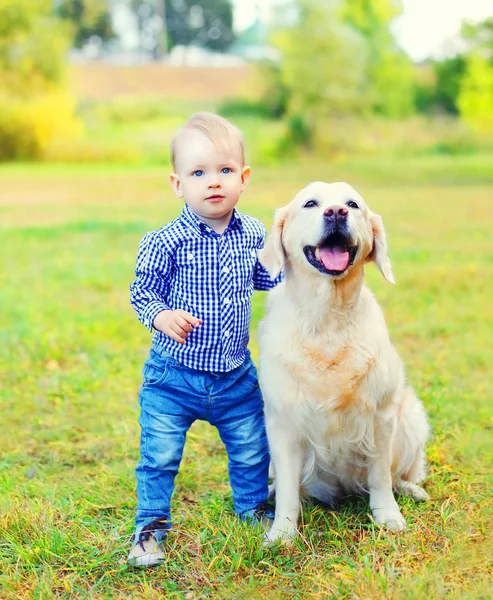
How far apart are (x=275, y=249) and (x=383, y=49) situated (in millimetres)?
25551

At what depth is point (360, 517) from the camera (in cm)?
299

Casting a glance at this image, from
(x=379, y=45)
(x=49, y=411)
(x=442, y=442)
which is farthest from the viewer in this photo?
(x=379, y=45)

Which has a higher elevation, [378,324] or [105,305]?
[378,324]

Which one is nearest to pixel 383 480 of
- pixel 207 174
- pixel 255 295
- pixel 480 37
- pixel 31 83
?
pixel 207 174

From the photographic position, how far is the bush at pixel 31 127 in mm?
22875

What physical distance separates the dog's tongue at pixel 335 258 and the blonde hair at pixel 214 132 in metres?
0.49

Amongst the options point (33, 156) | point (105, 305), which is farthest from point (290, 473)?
point (33, 156)

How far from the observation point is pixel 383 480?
115 inches

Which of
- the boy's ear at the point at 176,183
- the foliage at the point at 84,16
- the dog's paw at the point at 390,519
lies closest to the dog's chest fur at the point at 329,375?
the dog's paw at the point at 390,519

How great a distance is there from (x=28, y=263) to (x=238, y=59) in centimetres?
2193

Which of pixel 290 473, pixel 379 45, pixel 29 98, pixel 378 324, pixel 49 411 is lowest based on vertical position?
pixel 49 411

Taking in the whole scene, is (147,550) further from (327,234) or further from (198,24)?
(198,24)

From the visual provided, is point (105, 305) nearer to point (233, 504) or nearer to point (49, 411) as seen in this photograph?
point (49, 411)

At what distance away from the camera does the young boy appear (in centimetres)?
274
